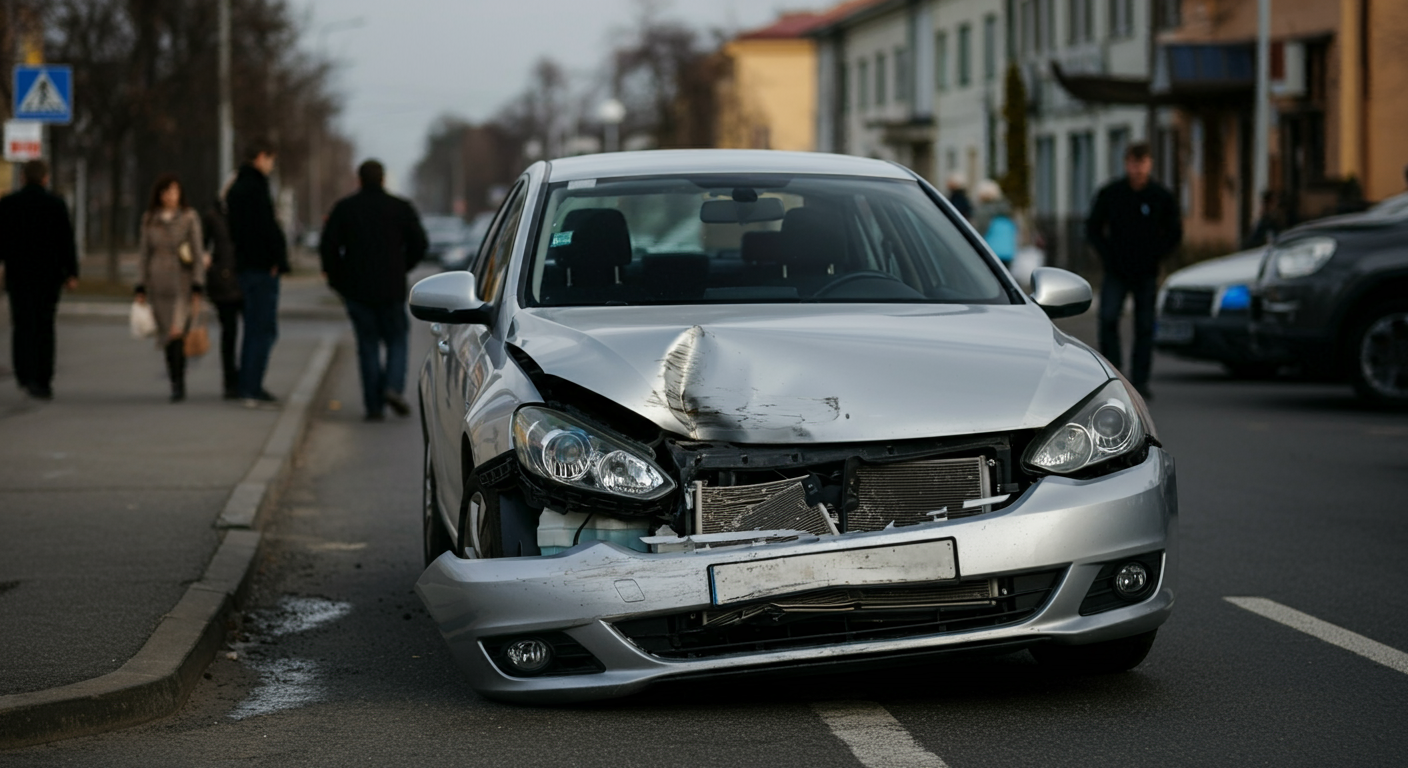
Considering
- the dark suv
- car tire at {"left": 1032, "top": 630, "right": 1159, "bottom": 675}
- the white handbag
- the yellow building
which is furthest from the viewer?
the yellow building

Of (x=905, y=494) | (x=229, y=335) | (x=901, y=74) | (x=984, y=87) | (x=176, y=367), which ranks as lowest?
(x=176, y=367)

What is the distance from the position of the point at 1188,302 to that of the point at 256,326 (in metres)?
7.66

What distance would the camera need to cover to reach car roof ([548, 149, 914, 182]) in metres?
6.74

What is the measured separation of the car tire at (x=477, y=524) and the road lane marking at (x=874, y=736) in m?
0.98

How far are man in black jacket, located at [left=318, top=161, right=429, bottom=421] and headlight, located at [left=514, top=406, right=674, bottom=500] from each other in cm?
878

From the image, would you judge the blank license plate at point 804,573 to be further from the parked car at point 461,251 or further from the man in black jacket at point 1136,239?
the parked car at point 461,251

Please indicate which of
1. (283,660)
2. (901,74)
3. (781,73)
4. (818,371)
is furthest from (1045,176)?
(781,73)

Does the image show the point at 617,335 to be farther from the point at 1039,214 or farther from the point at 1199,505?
the point at 1039,214

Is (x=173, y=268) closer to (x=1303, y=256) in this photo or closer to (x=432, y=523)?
(x=1303, y=256)

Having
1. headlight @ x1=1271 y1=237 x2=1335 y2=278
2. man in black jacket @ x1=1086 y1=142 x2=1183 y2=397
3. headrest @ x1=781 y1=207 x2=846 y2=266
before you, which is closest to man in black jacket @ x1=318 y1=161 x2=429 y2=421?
man in black jacket @ x1=1086 y1=142 x2=1183 y2=397

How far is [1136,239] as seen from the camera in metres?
15.0

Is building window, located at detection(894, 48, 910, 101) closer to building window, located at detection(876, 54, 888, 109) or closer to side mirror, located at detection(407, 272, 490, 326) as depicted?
building window, located at detection(876, 54, 888, 109)

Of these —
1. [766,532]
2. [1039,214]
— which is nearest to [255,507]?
A: [766,532]

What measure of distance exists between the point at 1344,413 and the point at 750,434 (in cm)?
1029
